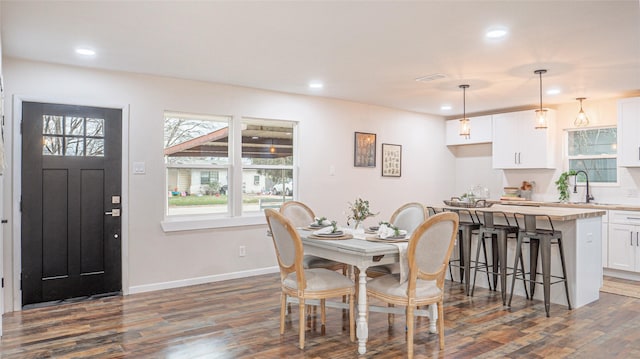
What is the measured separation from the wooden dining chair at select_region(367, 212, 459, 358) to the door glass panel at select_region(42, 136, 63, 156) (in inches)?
134

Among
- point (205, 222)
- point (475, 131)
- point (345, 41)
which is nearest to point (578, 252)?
point (345, 41)

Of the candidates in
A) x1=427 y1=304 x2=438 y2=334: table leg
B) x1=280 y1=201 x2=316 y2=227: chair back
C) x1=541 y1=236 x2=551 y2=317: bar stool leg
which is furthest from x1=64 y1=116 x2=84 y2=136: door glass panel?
x1=541 y1=236 x2=551 y2=317: bar stool leg

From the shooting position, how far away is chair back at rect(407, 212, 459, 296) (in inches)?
113

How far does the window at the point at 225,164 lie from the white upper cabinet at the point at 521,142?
338 cm

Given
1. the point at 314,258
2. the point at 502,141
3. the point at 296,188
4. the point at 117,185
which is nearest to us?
the point at 314,258

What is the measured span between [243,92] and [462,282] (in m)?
3.50

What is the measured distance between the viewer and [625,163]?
5.59 meters

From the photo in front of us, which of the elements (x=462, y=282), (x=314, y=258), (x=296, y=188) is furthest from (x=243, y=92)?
(x=462, y=282)

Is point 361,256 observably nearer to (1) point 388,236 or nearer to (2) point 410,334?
(1) point 388,236

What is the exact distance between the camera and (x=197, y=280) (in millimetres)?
5012

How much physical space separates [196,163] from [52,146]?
147 cm

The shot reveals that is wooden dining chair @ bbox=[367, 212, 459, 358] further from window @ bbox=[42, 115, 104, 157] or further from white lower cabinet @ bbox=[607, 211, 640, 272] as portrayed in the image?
white lower cabinet @ bbox=[607, 211, 640, 272]

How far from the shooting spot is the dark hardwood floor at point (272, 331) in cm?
305

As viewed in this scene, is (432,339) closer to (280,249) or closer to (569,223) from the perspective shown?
(280,249)
